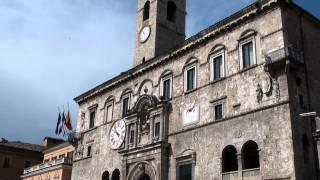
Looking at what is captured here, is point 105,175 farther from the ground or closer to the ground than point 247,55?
closer to the ground

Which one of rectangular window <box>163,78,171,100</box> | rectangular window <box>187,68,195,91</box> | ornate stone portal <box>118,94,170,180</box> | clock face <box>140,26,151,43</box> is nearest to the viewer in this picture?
rectangular window <box>187,68,195,91</box>

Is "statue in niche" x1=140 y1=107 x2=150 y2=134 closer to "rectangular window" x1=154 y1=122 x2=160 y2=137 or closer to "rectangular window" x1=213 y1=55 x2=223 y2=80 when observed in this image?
"rectangular window" x1=154 y1=122 x2=160 y2=137

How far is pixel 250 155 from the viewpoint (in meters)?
22.7

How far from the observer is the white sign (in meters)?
26.2

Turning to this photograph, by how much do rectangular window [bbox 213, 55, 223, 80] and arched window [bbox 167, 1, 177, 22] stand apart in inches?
453

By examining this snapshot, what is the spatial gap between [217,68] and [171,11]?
1269 centimetres

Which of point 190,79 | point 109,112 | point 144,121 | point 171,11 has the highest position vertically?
point 171,11

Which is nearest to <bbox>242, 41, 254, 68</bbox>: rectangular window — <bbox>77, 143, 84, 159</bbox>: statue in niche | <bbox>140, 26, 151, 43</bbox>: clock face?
<bbox>140, 26, 151, 43</bbox>: clock face

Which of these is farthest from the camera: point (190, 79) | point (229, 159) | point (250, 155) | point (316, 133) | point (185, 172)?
point (190, 79)

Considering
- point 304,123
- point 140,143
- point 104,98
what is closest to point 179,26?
point 104,98

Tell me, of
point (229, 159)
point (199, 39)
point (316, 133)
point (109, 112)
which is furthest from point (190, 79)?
point (109, 112)

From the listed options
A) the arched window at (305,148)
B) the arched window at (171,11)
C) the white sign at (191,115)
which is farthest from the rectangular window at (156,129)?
the arched window at (171,11)

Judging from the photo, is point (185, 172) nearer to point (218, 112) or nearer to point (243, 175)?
point (218, 112)

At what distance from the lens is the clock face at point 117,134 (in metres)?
32.0
